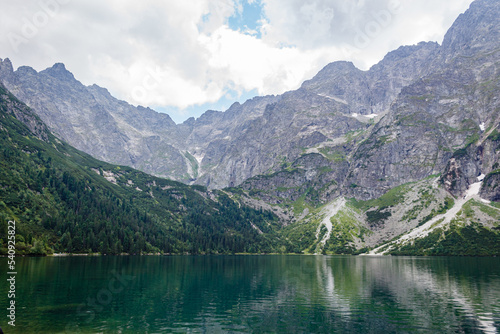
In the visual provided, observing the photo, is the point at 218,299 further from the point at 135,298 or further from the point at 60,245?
the point at 60,245

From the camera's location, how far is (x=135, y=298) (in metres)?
62.0

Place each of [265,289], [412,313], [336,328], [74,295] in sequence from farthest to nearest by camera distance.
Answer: [265,289], [74,295], [412,313], [336,328]

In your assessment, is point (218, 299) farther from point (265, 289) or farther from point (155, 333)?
point (155, 333)

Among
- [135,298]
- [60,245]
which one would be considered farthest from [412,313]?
[60,245]

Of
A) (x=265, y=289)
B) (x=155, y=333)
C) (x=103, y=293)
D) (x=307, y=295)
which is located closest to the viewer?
(x=155, y=333)

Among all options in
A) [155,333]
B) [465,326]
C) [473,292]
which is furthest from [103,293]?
[473,292]

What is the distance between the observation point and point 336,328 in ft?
141

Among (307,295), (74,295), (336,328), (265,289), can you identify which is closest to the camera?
(336,328)

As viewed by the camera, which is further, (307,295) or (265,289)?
(265,289)

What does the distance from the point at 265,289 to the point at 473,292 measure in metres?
48.4

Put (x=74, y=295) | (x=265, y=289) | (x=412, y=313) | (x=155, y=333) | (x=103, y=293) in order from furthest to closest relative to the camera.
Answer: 1. (x=265, y=289)
2. (x=103, y=293)
3. (x=74, y=295)
4. (x=412, y=313)
5. (x=155, y=333)

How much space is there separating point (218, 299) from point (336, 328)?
92.7 feet

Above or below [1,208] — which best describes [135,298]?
below

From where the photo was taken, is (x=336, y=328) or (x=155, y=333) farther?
(x=336, y=328)
